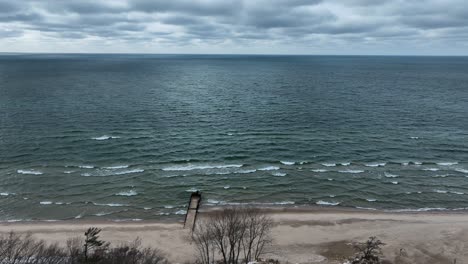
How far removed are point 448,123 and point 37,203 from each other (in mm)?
90710

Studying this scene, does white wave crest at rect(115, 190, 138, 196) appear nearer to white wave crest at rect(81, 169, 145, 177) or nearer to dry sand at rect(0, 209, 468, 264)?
white wave crest at rect(81, 169, 145, 177)

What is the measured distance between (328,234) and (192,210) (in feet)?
58.8

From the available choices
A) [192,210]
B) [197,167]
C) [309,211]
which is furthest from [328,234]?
[197,167]

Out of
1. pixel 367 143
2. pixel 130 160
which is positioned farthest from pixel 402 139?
pixel 130 160

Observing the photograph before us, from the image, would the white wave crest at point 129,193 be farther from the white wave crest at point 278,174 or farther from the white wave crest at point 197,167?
the white wave crest at point 278,174

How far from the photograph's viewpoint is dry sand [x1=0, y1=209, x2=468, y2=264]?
36.4 meters

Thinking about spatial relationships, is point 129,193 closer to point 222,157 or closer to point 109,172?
point 109,172

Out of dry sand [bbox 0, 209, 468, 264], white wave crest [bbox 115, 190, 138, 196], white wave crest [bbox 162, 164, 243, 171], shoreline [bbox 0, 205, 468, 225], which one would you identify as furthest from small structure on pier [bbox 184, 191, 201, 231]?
white wave crest [bbox 162, 164, 243, 171]

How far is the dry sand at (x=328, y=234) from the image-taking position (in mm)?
36375

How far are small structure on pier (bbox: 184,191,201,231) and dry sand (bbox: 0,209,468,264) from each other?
1.30 metres

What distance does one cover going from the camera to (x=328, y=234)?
133 ft

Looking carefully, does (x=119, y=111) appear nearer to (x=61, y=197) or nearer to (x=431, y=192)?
(x=61, y=197)

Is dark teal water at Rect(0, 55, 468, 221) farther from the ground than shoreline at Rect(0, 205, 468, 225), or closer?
farther from the ground

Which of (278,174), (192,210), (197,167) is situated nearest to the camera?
(192,210)
